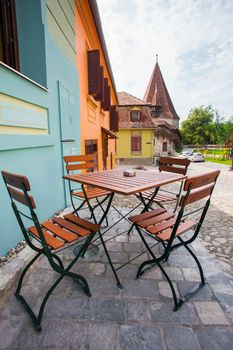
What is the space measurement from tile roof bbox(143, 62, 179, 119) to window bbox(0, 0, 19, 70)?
27.9m

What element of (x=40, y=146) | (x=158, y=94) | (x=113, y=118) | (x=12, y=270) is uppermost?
(x=158, y=94)

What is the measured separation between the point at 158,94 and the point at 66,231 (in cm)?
3274

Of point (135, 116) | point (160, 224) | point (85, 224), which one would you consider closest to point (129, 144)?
point (135, 116)

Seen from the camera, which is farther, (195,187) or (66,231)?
(66,231)

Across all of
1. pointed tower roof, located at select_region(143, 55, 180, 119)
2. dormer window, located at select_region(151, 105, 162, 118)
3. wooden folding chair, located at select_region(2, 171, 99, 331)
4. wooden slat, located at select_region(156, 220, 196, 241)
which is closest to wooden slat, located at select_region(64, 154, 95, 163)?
wooden folding chair, located at select_region(2, 171, 99, 331)

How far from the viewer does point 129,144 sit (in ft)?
63.2

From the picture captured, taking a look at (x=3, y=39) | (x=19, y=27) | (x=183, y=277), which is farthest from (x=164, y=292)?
(x=19, y=27)

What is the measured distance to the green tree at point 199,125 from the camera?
Result: 46.4 metres

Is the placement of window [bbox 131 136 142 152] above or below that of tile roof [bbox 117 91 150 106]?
below

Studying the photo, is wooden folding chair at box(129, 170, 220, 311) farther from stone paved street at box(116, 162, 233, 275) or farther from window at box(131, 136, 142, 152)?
window at box(131, 136, 142, 152)

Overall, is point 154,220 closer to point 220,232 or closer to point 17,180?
point 17,180

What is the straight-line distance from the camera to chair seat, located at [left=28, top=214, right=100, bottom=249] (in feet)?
5.03

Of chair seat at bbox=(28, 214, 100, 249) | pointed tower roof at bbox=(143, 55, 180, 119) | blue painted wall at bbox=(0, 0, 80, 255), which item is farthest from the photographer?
pointed tower roof at bbox=(143, 55, 180, 119)

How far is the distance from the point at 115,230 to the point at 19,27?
3.13 metres
